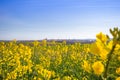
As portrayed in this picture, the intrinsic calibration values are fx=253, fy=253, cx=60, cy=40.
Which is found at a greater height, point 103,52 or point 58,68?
point 103,52

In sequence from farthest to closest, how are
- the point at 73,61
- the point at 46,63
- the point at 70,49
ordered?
the point at 70,49
the point at 73,61
the point at 46,63

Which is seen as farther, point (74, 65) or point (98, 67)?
point (74, 65)

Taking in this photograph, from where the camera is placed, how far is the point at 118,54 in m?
1.09

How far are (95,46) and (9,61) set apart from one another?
968cm

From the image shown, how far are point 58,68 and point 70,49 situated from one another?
3.93m

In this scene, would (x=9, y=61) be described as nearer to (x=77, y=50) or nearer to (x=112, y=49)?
(x=77, y=50)

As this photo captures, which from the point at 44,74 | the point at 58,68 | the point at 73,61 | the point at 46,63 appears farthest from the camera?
the point at 73,61

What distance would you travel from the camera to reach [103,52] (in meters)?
1.09

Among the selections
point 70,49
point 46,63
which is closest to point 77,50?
point 70,49

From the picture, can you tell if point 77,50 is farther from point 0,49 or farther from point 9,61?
point 9,61

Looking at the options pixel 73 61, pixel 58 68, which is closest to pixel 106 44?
pixel 58 68

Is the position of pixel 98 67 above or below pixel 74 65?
above

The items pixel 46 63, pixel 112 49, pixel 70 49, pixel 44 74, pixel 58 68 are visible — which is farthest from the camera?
pixel 70 49

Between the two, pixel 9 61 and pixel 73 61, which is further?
pixel 73 61
